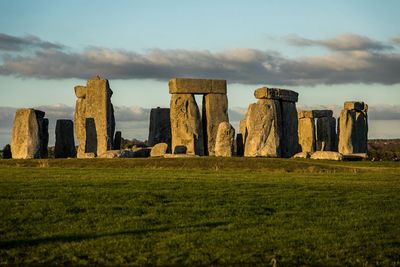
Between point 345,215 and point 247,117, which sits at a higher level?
point 247,117

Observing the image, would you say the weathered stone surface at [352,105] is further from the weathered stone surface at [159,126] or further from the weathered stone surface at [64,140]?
the weathered stone surface at [64,140]

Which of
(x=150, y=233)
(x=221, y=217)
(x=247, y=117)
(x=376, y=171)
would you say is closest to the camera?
(x=150, y=233)

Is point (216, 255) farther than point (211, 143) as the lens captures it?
No

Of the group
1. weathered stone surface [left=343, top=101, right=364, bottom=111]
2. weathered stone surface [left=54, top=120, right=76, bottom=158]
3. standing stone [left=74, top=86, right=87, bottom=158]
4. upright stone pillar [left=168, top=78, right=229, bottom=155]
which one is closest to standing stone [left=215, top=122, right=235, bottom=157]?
upright stone pillar [left=168, top=78, right=229, bottom=155]

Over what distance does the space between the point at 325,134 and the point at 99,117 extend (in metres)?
14.7

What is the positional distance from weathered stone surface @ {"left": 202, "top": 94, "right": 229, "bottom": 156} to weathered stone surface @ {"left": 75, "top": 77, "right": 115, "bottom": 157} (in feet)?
16.8

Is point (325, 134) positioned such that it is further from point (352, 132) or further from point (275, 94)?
point (275, 94)

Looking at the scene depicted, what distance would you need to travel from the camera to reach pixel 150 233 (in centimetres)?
1119

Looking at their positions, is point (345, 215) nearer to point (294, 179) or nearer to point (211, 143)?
point (294, 179)

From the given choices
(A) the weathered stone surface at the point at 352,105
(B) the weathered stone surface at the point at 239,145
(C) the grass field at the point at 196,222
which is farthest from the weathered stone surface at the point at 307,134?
(C) the grass field at the point at 196,222

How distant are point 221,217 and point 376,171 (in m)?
15.7

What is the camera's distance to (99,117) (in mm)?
37500

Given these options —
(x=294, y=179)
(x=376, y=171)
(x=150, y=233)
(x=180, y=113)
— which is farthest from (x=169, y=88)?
(x=150, y=233)

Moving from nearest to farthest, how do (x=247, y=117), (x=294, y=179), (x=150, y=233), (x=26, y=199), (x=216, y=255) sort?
1. (x=216, y=255)
2. (x=150, y=233)
3. (x=26, y=199)
4. (x=294, y=179)
5. (x=247, y=117)
